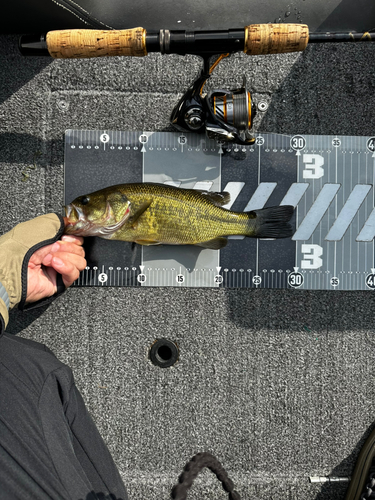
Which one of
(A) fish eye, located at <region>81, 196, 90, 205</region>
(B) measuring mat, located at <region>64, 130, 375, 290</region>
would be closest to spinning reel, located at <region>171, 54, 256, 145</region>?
(B) measuring mat, located at <region>64, 130, 375, 290</region>

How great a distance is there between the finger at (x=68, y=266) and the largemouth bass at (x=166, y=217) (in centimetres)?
12

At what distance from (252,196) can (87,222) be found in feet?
2.56

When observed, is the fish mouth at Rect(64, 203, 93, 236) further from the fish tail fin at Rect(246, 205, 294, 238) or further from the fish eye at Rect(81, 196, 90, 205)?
the fish tail fin at Rect(246, 205, 294, 238)

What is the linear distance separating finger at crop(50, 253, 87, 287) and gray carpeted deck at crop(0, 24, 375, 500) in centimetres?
16

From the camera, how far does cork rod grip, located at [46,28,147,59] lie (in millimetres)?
1248

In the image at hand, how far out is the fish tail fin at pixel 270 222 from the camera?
1.62 metres

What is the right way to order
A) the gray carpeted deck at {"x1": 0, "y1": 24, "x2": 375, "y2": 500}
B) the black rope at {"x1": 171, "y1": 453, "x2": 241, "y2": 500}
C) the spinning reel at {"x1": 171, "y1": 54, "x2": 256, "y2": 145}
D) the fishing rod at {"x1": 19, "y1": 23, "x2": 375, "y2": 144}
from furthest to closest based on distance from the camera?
the gray carpeted deck at {"x1": 0, "y1": 24, "x2": 375, "y2": 500}, the spinning reel at {"x1": 171, "y1": 54, "x2": 256, "y2": 145}, the fishing rod at {"x1": 19, "y1": 23, "x2": 375, "y2": 144}, the black rope at {"x1": 171, "y1": 453, "x2": 241, "y2": 500}

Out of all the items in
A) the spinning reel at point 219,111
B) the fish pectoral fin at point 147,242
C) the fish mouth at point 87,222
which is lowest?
the fish pectoral fin at point 147,242

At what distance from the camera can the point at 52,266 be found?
1.55 meters

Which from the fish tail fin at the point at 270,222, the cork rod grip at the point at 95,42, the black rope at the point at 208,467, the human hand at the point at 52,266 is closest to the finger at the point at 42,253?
the human hand at the point at 52,266

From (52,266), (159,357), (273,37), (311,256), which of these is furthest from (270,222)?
(52,266)

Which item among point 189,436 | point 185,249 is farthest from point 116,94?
point 189,436

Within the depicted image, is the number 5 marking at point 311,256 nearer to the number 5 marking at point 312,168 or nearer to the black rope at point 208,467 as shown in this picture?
the number 5 marking at point 312,168

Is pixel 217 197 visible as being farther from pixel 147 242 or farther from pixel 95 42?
pixel 95 42
